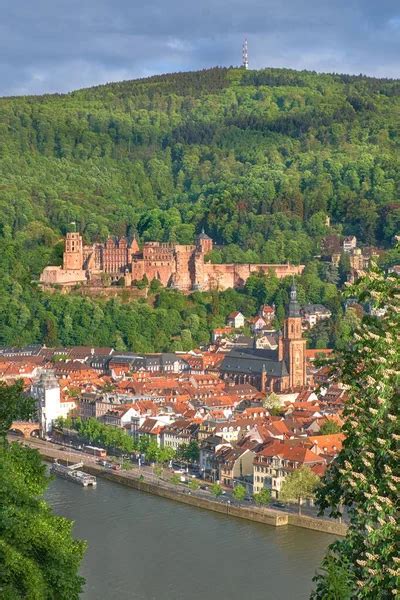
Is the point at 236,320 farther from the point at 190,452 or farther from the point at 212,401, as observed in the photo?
the point at 190,452

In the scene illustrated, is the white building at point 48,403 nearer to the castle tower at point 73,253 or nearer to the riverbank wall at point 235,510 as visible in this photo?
the riverbank wall at point 235,510

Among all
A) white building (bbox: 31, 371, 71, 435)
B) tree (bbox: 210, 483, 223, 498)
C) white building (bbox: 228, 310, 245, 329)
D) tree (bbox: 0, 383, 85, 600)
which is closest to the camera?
tree (bbox: 0, 383, 85, 600)

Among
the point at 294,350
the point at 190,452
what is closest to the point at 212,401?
the point at 294,350

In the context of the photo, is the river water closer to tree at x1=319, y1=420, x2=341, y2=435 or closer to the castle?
tree at x1=319, y1=420, x2=341, y2=435

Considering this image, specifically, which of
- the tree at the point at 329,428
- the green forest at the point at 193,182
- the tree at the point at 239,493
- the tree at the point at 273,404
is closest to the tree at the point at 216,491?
the tree at the point at 239,493

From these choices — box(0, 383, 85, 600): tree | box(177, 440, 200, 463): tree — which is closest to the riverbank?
box(177, 440, 200, 463): tree

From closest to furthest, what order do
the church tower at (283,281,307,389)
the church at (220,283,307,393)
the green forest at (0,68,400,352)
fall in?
1. the church at (220,283,307,393)
2. the church tower at (283,281,307,389)
3. the green forest at (0,68,400,352)
